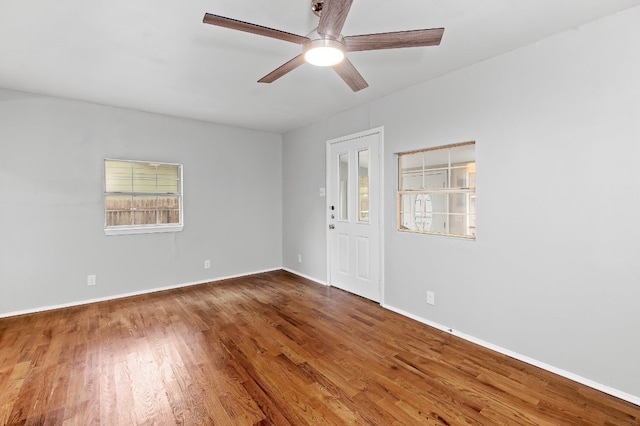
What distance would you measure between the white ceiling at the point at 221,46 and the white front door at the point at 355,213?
679mm

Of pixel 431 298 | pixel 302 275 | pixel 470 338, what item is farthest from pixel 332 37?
pixel 302 275

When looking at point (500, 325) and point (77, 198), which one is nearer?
point (500, 325)

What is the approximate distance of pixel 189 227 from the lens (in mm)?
4598

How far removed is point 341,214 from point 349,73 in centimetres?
248

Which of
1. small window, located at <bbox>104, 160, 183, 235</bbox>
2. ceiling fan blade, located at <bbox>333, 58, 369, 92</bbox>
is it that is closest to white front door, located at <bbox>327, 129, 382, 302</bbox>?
ceiling fan blade, located at <bbox>333, 58, 369, 92</bbox>

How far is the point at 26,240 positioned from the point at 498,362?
5.05 m

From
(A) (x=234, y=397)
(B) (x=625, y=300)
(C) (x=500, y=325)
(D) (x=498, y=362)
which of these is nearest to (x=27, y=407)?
(A) (x=234, y=397)

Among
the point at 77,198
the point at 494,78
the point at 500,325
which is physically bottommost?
the point at 500,325

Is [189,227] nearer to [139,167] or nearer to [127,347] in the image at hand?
[139,167]

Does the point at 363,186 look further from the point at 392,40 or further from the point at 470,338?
the point at 392,40

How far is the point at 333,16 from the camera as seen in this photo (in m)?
1.57

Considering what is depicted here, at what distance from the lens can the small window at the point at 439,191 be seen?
3.00 m

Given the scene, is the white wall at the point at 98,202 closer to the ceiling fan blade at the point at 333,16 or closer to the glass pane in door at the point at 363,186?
the glass pane in door at the point at 363,186

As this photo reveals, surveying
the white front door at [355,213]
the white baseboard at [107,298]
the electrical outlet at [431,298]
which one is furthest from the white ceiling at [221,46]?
the white baseboard at [107,298]
